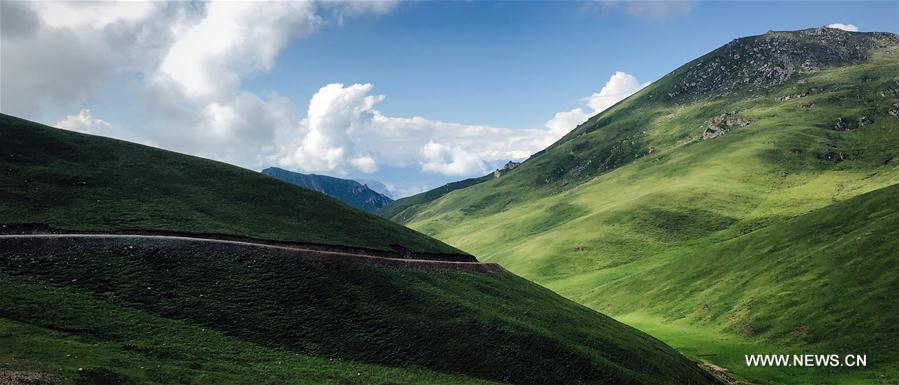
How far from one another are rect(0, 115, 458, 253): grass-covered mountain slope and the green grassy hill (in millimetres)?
408

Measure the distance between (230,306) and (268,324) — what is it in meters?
5.05

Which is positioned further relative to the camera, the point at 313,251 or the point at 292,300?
the point at 313,251

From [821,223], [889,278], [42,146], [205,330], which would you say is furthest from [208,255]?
[821,223]

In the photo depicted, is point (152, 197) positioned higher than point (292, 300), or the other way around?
point (152, 197)

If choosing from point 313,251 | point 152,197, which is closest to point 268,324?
point 313,251

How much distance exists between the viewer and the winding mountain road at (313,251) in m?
64.3

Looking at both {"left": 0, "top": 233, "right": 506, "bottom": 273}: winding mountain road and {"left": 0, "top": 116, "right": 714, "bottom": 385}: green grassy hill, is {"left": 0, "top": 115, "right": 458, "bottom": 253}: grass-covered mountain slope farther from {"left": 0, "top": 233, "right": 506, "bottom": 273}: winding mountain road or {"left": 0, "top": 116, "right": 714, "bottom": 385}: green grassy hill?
{"left": 0, "top": 233, "right": 506, "bottom": 273}: winding mountain road

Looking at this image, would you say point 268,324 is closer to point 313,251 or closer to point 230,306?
point 230,306

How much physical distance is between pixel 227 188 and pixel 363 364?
54259 millimetres

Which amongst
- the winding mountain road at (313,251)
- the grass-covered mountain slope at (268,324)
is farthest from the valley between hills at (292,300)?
the winding mountain road at (313,251)

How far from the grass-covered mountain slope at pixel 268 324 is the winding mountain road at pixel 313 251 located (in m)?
1.30

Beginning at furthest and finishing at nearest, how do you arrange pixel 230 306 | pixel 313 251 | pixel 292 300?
pixel 313 251, pixel 292 300, pixel 230 306

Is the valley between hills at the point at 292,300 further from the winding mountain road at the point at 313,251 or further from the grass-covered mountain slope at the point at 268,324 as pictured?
the winding mountain road at the point at 313,251

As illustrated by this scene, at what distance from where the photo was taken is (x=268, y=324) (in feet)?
194
